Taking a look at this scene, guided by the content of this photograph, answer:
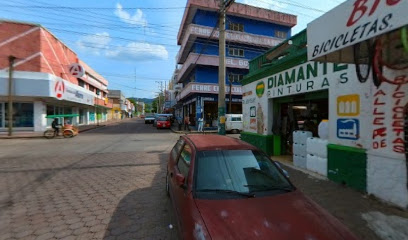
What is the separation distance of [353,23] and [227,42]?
77.7ft

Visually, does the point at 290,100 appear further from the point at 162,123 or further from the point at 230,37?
the point at 162,123

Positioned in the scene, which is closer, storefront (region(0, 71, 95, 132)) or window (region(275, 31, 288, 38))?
storefront (region(0, 71, 95, 132))

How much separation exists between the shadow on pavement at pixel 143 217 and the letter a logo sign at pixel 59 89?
18941 millimetres

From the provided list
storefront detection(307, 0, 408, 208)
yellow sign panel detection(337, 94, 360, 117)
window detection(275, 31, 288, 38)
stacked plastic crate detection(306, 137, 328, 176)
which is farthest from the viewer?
window detection(275, 31, 288, 38)

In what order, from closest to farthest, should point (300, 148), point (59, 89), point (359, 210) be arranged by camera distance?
1. point (359, 210)
2. point (300, 148)
3. point (59, 89)

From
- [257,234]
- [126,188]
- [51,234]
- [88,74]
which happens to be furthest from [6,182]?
[88,74]

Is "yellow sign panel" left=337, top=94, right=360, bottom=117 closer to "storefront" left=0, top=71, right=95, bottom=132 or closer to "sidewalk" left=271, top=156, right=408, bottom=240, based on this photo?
"sidewalk" left=271, top=156, right=408, bottom=240

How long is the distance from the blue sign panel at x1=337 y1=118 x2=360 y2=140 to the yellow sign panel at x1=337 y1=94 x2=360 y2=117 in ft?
0.47

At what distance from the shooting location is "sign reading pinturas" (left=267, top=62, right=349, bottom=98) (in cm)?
574

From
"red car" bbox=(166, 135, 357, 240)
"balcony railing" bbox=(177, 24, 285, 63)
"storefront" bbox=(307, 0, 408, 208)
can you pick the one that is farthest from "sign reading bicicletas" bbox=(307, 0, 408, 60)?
"balcony railing" bbox=(177, 24, 285, 63)

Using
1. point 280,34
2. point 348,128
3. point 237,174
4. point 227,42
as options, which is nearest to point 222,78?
point 348,128

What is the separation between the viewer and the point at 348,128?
5.40 meters

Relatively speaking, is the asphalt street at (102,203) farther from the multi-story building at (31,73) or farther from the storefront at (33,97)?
the multi-story building at (31,73)

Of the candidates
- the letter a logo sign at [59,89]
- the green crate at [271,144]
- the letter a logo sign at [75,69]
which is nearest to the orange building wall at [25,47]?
the letter a logo sign at [59,89]
